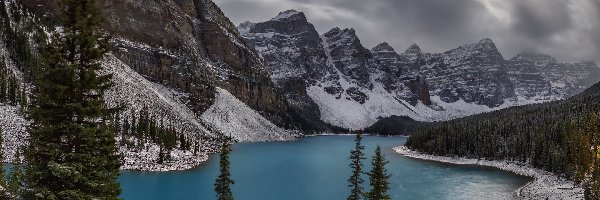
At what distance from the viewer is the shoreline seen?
Answer: 82938 millimetres

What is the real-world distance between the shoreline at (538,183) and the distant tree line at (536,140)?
239 centimetres

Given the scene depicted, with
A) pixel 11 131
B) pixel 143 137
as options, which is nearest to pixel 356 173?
pixel 11 131

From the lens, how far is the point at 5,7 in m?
168

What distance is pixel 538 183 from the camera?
325 ft

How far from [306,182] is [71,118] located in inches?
3252

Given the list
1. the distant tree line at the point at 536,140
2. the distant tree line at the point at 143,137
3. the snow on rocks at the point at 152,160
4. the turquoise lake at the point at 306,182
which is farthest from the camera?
the distant tree line at the point at 143,137

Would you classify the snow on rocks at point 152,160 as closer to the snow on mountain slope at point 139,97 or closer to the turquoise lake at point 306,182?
the turquoise lake at point 306,182

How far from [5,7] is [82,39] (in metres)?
178

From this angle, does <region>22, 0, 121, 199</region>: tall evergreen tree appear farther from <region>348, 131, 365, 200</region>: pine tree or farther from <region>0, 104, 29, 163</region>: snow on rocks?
<region>0, 104, 29, 163</region>: snow on rocks

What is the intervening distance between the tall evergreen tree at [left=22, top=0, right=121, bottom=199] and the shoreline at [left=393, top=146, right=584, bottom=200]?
78.1 metres

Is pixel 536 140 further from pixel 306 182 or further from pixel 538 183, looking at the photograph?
pixel 306 182

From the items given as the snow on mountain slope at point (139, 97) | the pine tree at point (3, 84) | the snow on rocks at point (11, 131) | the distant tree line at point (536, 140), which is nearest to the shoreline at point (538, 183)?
the distant tree line at point (536, 140)

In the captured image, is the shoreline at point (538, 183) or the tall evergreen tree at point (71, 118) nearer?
the tall evergreen tree at point (71, 118)

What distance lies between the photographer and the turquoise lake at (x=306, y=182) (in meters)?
79.8
